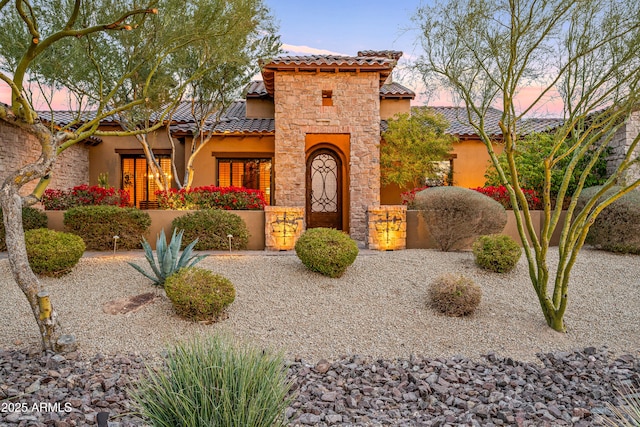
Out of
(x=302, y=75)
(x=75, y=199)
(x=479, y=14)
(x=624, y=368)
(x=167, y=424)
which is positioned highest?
(x=302, y=75)

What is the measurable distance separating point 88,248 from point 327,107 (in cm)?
724

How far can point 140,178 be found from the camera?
635 inches

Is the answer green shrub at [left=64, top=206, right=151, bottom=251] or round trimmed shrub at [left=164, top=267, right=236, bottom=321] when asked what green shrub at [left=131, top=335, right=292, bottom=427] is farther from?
green shrub at [left=64, top=206, right=151, bottom=251]

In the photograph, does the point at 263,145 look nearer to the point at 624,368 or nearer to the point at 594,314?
the point at 594,314

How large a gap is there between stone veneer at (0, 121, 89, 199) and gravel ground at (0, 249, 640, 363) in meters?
5.34

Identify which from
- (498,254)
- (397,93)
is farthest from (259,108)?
(498,254)

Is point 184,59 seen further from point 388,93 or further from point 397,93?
point 397,93

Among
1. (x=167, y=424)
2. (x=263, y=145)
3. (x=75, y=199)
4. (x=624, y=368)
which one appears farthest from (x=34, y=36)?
(x=263, y=145)

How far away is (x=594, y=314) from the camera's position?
21.5 feet

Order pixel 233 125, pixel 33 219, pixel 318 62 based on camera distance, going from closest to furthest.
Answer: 1. pixel 33 219
2. pixel 318 62
3. pixel 233 125

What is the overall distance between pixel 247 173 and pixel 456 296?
1027cm

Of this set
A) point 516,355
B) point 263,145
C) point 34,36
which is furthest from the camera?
point 263,145

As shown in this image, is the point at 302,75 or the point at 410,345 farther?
the point at 302,75

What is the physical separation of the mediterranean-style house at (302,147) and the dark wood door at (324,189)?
3 cm
